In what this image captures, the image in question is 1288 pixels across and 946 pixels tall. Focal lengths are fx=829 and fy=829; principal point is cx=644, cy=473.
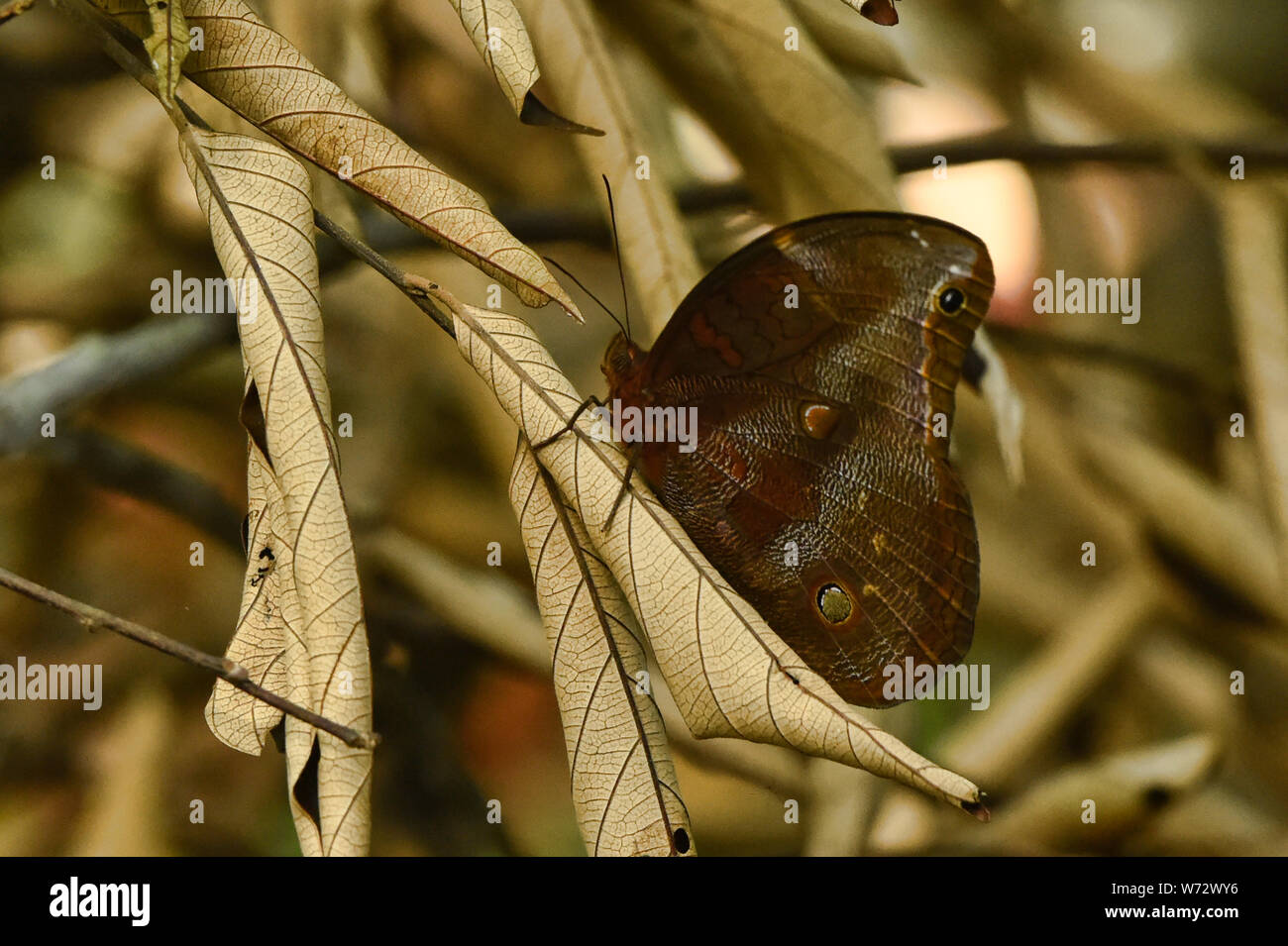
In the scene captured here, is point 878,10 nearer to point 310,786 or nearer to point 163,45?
point 163,45

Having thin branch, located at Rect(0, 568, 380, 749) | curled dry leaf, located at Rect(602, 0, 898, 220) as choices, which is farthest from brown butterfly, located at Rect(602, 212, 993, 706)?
thin branch, located at Rect(0, 568, 380, 749)

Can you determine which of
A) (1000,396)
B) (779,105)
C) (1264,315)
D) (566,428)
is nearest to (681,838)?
(566,428)

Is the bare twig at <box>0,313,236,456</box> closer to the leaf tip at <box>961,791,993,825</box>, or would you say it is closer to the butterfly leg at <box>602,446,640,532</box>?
the butterfly leg at <box>602,446,640,532</box>

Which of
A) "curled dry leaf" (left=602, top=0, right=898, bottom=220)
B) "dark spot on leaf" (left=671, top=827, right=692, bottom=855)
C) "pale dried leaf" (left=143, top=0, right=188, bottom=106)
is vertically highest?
"curled dry leaf" (left=602, top=0, right=898, bottom=220)

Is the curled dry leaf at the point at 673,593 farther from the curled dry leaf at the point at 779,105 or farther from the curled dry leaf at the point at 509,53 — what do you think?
the curled dry leaf at the point at 779,105

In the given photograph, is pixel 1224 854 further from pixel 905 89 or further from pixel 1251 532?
pixel 905 89
